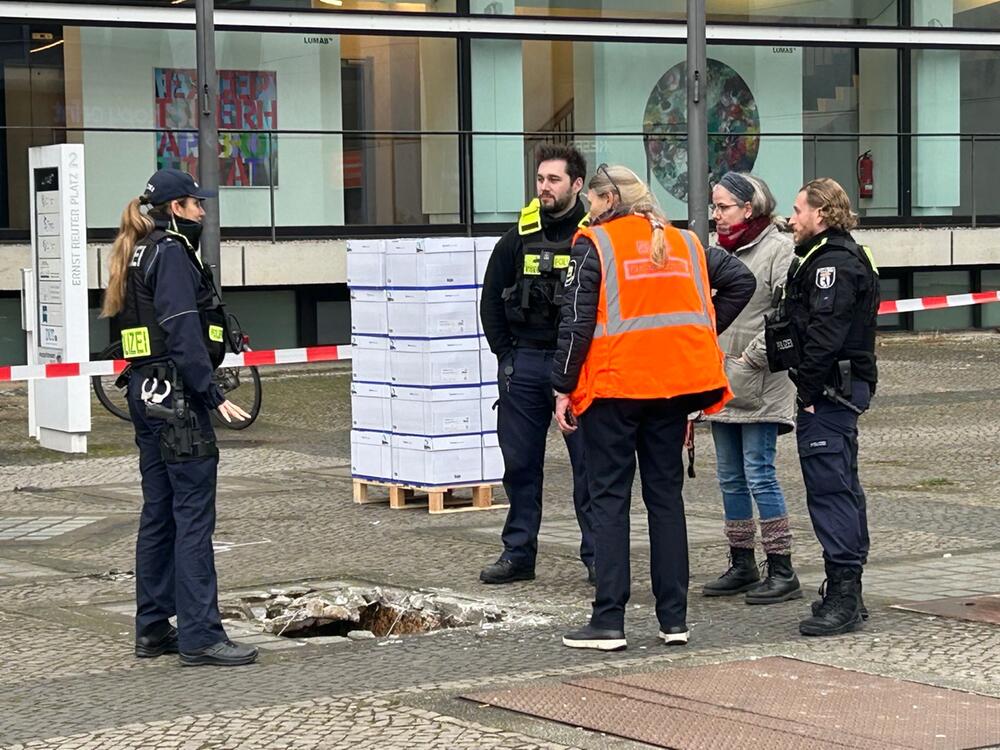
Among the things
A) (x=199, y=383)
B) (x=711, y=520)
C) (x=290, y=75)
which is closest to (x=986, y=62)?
(x=290, y=75)

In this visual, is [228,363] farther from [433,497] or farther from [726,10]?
[726,10]

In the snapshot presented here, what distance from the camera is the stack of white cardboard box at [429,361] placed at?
11109 mm

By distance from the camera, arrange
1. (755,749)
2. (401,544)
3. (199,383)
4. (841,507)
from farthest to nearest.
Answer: (401,544), (841,507), (199,383), (755,749)

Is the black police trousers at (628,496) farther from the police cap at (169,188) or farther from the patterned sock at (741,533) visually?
the police cap at (169,188)

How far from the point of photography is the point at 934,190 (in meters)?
26.4

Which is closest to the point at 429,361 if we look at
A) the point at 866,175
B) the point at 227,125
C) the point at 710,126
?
the point at 227,125

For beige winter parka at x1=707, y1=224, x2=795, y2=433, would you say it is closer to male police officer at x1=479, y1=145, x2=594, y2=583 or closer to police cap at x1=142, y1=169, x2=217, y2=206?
male police officer at x1=479, y1=145, x2=594, y2=583

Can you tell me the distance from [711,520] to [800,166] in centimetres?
1514

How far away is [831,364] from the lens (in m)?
7.52

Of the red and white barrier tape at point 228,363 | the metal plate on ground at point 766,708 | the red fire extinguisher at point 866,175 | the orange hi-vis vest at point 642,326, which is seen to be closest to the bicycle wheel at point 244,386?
the red and white barrier tape at point 228,363

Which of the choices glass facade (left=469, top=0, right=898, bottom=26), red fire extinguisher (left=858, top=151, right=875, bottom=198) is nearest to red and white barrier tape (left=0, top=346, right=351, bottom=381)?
glass facade (left=469, top=0, right=898, bottom=26)

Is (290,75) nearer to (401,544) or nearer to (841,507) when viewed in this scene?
(401,544)

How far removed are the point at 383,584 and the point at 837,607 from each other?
2311 millimetres

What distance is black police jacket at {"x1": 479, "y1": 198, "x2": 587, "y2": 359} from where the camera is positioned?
8875 millimetres
